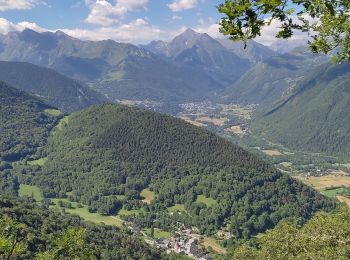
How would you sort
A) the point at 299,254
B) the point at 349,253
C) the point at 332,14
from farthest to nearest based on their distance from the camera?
the point at 299,254, the point at 349,253, the point at 332,14

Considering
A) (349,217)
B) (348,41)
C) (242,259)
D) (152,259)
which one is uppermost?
(348,41)

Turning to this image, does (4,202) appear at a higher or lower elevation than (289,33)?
lower

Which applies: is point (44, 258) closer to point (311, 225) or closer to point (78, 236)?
point (78, 236)

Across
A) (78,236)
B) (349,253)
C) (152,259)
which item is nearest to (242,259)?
(349,253)

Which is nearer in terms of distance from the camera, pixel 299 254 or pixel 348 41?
pixel 348 41

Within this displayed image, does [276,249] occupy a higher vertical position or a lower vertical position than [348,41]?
lower

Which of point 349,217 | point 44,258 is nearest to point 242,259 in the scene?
point 349,217

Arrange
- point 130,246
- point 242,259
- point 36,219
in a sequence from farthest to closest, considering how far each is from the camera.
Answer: point 130,246 → point 36,219 → point 242,259

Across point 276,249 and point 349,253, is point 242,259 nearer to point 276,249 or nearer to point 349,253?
point 276,249

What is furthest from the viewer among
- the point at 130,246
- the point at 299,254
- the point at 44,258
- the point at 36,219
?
the point at 130,246

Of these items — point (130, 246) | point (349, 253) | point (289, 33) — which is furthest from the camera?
point (130, 246)
